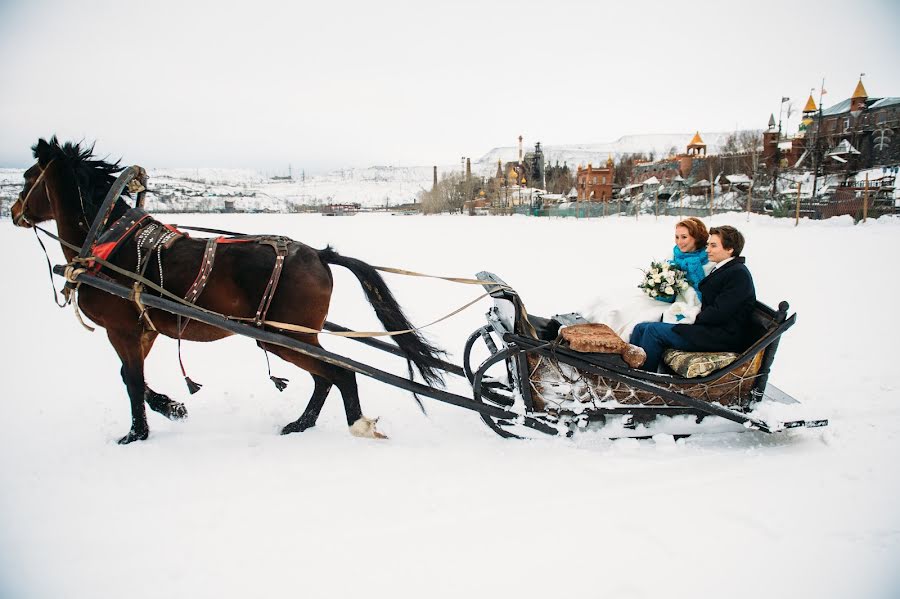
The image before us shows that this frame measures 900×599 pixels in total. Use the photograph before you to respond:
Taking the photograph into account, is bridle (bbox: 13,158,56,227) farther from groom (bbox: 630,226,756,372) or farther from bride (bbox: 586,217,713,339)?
groom (bbox: 630,226,756,372)

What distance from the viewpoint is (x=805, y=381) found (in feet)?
15.5

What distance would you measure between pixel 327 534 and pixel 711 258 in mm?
3199

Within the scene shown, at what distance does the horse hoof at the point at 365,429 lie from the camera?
3.64m

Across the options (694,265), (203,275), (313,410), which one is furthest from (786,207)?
(203,275)

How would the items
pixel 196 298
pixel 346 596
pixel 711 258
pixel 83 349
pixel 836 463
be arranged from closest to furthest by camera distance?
pixel 346 596 < pixel 836 463 < pixel 196 298 < pixel 711 258 < pixel 83 349

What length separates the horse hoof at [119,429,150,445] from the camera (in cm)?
356

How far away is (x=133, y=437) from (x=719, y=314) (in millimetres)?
4324

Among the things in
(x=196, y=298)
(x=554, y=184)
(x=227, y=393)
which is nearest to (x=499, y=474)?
(x=196, y=298)

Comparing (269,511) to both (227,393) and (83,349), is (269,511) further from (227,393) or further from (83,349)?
(83,349)

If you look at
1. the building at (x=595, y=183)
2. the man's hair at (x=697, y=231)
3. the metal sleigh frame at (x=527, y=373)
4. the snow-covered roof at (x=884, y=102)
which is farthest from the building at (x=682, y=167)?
the metal sleigh frame at (x=527, y=373)

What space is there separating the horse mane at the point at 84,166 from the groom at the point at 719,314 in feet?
13.8

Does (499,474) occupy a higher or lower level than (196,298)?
lower

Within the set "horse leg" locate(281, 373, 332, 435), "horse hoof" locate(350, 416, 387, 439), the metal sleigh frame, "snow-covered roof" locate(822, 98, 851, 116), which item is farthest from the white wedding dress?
"snow-covered roof" locate(822, 98, 851, 116)

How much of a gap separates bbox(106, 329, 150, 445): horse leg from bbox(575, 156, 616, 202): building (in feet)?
201
